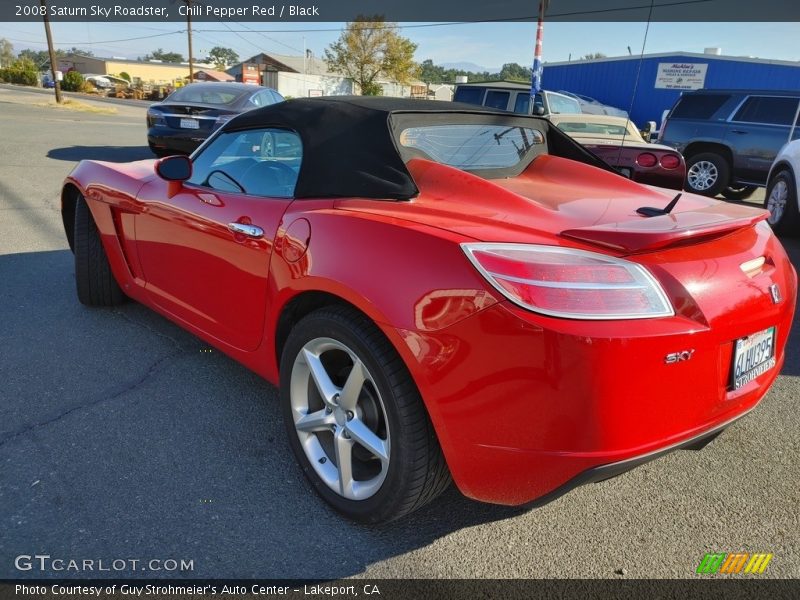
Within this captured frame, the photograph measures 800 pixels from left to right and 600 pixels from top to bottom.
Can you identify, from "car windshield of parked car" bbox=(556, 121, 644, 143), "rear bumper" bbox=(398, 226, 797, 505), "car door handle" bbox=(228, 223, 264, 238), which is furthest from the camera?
"car windshield of parked car" bbox=(556, 121, 644, 143)

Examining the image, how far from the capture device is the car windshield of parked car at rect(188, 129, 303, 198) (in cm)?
258

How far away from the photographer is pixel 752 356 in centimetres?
196

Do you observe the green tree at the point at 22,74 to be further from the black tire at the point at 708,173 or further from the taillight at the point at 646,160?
the taillight at the point at 646,160

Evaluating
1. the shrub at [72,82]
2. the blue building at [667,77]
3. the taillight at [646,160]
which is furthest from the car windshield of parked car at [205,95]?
the shrub at [72,82]

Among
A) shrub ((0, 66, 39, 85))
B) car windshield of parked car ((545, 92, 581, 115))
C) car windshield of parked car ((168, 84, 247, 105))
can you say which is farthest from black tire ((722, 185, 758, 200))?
shrub ((0, 66, 39, 85))

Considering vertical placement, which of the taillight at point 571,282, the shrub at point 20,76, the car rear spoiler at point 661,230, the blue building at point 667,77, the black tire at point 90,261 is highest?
the blue building at point 667,77

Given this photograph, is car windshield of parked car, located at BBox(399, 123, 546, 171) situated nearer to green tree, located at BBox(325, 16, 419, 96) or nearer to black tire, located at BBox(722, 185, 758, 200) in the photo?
black tire, located at BBox(722, 185, 758, 200)

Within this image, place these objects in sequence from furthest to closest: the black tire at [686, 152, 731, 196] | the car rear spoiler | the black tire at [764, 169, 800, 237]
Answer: the black tire at [686, 152, 731, 196]
the black tire at [764, 169, 800, 237]
the car rear spoiler

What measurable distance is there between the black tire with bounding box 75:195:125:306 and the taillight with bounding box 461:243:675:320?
3055 millimetres

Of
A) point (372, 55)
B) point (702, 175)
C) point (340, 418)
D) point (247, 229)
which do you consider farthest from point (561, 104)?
point (372, 55)

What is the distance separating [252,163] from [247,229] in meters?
0.52

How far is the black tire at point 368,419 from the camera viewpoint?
6.19 feet

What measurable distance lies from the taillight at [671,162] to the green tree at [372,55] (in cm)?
4720

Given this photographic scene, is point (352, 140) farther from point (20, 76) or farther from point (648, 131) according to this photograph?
point (20, 76)
